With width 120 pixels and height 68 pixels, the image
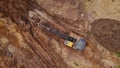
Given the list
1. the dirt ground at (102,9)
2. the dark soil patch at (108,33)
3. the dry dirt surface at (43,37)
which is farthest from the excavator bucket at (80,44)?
the dirt ground at (102,9)

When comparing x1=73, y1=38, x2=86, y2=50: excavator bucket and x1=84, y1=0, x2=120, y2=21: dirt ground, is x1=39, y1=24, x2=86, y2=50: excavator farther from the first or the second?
x1=84, y1=0, x2=120, y2=21: dirt ground

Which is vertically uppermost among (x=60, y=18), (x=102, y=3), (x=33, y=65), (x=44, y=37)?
(x=102, y=3)

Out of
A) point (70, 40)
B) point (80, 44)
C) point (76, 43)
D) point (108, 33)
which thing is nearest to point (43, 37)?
point (70, 40)

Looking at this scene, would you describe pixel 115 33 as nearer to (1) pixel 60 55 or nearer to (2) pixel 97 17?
(2) pixel 97 17

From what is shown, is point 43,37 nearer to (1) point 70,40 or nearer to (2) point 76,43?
(1) point 70,40

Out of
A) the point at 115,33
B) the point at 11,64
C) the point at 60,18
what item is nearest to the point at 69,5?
the point at 60,18

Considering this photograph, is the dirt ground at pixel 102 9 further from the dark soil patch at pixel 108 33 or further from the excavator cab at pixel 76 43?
the excavator cab at pixel 76 43
